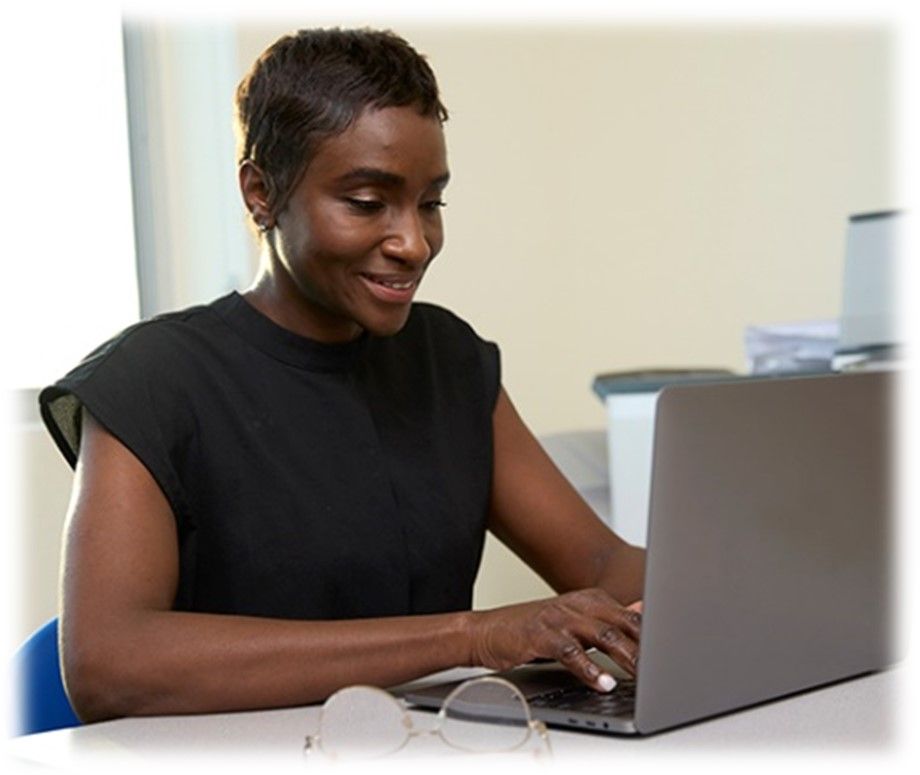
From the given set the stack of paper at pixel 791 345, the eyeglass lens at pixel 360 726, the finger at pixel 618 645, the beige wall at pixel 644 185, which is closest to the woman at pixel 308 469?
the finger at pixel 618 645

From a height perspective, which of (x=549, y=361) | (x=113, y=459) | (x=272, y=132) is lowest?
(x=549, y=361)

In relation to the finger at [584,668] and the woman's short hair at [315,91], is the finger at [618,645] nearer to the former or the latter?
the finger at [584,668]

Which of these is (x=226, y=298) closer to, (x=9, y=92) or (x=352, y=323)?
(x=352, y=323)

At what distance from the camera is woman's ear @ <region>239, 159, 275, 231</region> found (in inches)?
64.2

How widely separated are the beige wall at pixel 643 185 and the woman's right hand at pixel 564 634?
5.88ft

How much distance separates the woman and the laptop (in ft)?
0.35

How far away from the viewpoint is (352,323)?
5.57ft

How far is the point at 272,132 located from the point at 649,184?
6.41ft

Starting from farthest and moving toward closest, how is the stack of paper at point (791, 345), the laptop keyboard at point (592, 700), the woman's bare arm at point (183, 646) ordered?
1. the stack of paper at point (791, 345)
2. the woman's bare arm at point (183, 646)
3. the laptop keyboard at point (592, 700)

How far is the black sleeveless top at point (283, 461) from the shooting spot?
154 centimetres

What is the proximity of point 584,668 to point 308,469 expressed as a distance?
0.46 meters

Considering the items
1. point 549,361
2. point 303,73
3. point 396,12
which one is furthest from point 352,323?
point 549,361

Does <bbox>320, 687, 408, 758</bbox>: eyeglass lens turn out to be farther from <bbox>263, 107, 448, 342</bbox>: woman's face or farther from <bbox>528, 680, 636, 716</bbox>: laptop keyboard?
<bbox>263, 107, 448, 342</bbox>: woman's face

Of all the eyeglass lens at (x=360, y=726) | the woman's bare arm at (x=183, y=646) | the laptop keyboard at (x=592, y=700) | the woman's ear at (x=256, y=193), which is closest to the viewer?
the eyeglass lens at (x=360, y=726)
